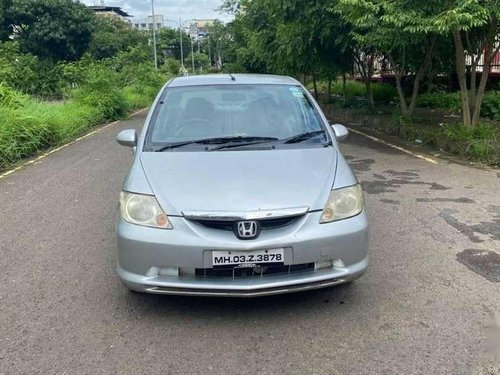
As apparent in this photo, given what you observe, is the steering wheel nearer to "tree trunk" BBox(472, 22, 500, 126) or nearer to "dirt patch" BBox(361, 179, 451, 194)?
"dirt patch" BBox(361, 179, 451, 194)

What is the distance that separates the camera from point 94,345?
3428 mm

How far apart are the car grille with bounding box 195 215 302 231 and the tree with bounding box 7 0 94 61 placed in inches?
1125

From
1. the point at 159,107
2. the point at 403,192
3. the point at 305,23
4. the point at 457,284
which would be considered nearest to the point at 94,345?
Result: the point at 159,107

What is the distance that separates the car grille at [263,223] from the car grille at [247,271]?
0.84 ft

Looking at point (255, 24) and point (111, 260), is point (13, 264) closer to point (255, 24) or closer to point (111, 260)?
point (111, 260)

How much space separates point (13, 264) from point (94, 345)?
1.89 m

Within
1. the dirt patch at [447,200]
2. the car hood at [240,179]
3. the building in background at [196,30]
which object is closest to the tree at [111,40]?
the building in background at [196,30]

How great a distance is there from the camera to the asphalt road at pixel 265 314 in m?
3.21

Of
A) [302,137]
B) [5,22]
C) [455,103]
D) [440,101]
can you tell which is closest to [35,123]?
[302,137]

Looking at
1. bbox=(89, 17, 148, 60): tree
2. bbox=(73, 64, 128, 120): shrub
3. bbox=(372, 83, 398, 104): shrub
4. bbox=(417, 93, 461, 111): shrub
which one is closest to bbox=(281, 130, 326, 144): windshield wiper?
bbox=(417, 93, 461, 111): shrub

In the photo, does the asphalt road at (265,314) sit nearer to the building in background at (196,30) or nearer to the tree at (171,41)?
the building in background at (196,30)

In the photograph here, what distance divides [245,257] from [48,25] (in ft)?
95.1

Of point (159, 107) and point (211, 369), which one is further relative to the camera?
point (159, 107)

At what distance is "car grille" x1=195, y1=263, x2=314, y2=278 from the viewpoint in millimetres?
3498
